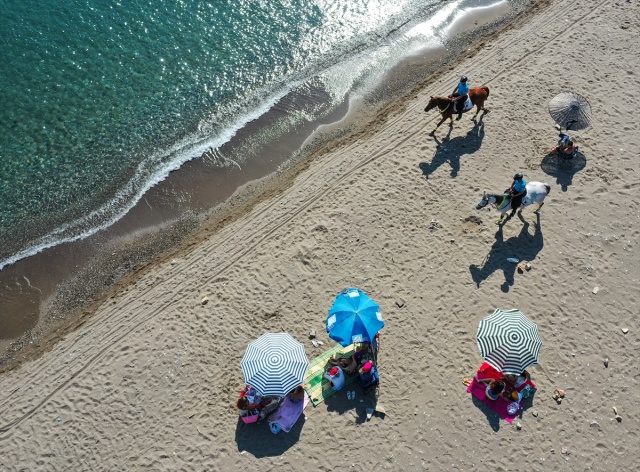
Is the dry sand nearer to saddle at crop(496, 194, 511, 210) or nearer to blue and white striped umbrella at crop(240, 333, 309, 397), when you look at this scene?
saddle at crop(496, 194, 511, 210)

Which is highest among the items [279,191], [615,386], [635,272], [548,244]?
[279,191]

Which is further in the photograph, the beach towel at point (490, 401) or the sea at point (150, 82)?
the sea at point (150, 82)

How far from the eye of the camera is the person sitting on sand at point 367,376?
12398mm

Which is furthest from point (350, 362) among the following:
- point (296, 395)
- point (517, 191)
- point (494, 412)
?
point (517, 191)

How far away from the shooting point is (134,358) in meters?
13.6

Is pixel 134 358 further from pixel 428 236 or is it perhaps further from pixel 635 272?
pixel 635 272

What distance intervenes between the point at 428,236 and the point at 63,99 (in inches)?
603

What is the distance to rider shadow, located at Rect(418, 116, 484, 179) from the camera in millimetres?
16859

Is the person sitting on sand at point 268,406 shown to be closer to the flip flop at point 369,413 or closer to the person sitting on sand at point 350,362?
the person sitting on sand at point 350,362

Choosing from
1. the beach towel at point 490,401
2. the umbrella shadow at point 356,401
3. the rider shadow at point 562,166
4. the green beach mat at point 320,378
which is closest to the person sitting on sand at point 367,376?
the umbrella shadow at point 356,401

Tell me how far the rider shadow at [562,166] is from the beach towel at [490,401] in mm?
7288

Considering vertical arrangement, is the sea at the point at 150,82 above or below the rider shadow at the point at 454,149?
above

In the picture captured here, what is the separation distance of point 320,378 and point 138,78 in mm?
14983

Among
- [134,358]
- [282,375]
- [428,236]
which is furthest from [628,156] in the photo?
[134,358]
